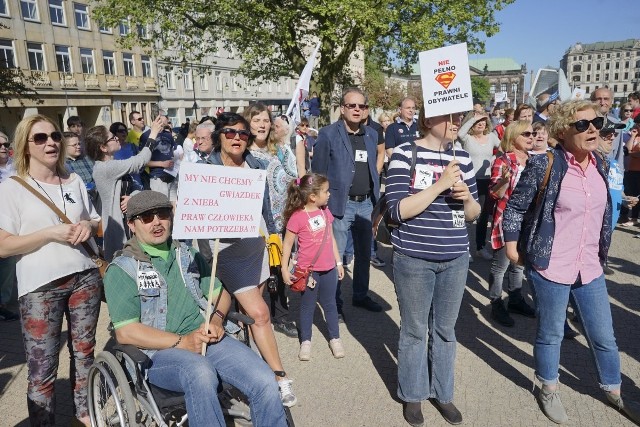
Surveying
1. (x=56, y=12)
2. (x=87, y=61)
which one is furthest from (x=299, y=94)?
(x=87, y=61)

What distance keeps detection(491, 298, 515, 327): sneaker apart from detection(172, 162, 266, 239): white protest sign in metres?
2.85

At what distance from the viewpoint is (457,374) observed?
368 centimetres

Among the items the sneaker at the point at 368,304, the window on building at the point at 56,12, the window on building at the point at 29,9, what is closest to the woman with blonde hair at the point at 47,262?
the sneaker at the point at 368,304

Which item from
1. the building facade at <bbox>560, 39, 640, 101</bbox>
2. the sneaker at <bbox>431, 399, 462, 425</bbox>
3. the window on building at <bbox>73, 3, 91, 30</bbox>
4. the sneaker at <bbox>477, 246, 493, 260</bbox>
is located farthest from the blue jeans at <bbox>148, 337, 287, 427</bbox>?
the building facade at <bbox>560, 39, 640, 101</bbox>

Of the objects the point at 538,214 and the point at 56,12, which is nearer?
the point at 538,214

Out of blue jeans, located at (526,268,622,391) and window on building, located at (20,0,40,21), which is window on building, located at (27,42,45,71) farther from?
blue jeans, located at (526,268,622,391)

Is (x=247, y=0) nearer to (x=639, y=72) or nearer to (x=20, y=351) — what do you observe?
(x=20, y=351)

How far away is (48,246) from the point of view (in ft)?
9.10

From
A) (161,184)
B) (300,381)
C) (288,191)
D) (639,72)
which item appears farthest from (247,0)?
(639,72)

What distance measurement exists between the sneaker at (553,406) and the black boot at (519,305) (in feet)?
5.27

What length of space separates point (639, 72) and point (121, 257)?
157735mm

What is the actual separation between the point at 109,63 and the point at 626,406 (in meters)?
43.0

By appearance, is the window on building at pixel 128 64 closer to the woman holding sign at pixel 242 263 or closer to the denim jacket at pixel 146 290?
the woman holding sign at pixel 242 263

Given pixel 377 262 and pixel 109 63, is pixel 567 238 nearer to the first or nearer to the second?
pixel 377 262
